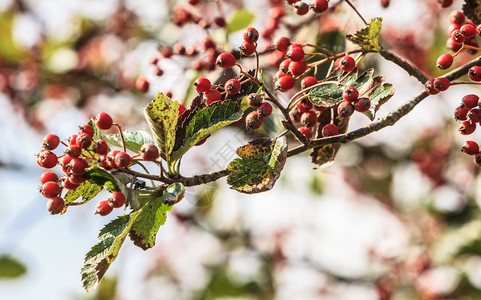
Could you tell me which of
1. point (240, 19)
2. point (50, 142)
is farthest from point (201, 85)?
point (240, 19)

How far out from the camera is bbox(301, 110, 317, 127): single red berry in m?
1.65

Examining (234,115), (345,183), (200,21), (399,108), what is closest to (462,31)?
(399,108)

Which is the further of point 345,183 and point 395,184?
point 345,183

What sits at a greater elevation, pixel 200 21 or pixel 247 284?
pixel 200 21

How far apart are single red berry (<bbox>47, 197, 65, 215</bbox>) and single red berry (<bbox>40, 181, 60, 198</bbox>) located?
17 millimetres

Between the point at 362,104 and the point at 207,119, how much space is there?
45cm

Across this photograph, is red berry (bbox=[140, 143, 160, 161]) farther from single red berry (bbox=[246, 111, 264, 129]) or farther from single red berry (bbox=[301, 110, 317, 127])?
single red berry (bbox=[301, 110, 317, 127])

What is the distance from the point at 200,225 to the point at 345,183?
223cm

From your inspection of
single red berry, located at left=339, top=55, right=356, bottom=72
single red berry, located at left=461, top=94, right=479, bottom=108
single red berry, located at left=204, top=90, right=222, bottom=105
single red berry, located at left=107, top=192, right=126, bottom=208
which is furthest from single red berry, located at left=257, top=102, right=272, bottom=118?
single red berry, located at left=461, top=94, right=479, bottom=108

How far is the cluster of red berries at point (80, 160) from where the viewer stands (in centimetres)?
136

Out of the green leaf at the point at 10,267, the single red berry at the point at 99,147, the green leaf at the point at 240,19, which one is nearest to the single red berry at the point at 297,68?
the single red berry at the point at 99,147

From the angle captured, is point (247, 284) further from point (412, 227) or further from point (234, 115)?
point (234, 115)

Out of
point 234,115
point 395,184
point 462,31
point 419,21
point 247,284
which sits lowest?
point 247,284

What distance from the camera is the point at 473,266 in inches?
172
